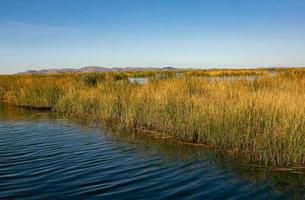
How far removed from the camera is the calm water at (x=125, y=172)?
666cm

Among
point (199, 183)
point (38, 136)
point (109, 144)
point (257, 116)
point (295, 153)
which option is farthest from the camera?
point (38, 136)

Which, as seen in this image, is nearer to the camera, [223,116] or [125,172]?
[125,172]

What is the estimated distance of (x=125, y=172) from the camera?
26.1 ft

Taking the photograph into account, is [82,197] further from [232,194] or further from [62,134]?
[62,134]

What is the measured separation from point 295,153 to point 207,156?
2.20m

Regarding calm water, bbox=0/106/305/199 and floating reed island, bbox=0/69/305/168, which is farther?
floating reed island, bbox=0/69/305/168

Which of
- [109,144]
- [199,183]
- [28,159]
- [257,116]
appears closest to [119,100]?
[109,144]

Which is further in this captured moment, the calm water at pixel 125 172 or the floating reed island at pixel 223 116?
the floating reed island at pixel 223 116

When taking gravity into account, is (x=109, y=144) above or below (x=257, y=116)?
below

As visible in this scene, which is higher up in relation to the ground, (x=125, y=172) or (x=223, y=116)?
(x=223, y=116)

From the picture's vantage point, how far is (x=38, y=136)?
40.1 ft

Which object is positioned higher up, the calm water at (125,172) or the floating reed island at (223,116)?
the floating reed island at (223,116)

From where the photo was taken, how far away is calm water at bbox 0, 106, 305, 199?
666 cm

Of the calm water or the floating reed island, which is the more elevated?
the floating reed island
